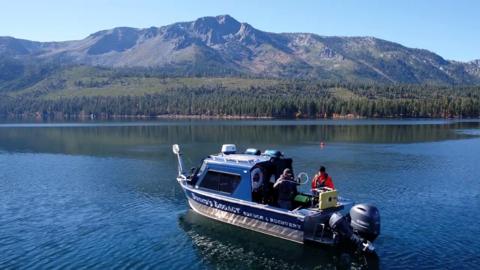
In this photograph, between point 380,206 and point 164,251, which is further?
point 380,206

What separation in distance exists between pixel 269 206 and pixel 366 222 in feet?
20.6

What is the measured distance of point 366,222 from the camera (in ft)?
78.9

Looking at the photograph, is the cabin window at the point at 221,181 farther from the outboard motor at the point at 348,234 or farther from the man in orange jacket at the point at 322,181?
the outboard motor at the point at 348,234

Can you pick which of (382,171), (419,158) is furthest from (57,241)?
(419,158)

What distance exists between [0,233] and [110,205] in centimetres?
950

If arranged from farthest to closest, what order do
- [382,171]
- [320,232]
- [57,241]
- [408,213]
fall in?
[382,171], [408,213], [57,241], [320,232]

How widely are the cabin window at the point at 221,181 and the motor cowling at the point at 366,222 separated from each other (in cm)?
886

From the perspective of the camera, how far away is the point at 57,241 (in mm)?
28453

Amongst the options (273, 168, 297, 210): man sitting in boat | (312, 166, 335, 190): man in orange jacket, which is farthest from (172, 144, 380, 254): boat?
(312, 166, 335, 190): man in orange jacket

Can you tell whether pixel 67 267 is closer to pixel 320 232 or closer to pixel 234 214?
pixel 234 214

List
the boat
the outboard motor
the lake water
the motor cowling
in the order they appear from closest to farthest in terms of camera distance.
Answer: the motor cowling < the outboard motor < the boat < the lake water

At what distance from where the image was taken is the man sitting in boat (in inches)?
1114

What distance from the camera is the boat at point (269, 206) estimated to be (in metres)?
24.6

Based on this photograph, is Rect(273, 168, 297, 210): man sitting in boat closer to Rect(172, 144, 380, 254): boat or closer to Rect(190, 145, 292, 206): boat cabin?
Rect(172, 144, 380, 254): boat
